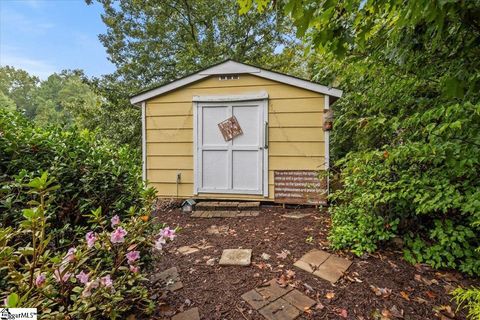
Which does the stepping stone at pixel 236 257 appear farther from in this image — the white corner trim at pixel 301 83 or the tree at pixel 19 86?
the tree at pixel 19 86

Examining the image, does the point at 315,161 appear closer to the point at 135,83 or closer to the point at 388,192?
the point at 388,192

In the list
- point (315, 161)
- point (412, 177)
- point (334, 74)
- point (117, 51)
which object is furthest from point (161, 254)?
point (117, 51)

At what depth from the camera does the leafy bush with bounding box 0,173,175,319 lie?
1017mm

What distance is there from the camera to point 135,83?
396 inches

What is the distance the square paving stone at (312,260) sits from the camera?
2.19 m

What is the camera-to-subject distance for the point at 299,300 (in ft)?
5.83

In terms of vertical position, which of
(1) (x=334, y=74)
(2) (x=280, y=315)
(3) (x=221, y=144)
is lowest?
(2) (x=280, y=315)

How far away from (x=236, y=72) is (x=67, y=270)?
3898mm

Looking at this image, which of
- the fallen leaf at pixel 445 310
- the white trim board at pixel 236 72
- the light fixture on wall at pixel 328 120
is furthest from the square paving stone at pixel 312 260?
the white trim board at pixel 236 72

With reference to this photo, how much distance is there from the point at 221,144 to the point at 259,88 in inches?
47.4

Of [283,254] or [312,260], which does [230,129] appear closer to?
[283,254]

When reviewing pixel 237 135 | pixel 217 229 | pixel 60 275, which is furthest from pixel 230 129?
pixel 60 275

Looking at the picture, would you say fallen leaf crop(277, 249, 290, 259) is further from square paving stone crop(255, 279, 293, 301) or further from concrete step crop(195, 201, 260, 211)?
concrete step crop(195, 201, 260, 211)

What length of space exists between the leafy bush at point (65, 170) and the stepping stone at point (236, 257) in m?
1.02
